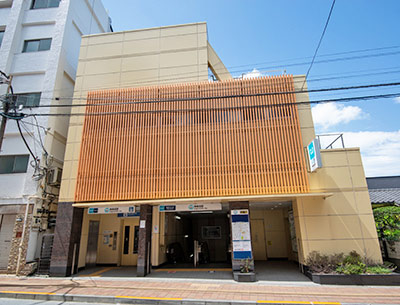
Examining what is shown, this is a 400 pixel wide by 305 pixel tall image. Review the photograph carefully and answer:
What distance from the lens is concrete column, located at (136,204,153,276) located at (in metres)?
11.1

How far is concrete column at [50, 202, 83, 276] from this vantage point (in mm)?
11570

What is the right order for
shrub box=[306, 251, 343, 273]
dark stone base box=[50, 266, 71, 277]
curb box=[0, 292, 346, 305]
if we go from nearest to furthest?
curb box=[0, 292, 346, 305] → shrub box=[306, 251, 343, 273] → dark stone base box=[50, 266, 71, 277]

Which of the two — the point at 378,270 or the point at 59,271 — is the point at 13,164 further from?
the point at 378,270

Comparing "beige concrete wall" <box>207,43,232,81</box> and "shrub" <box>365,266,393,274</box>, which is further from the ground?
"beige concrete wall" <box>207,43,232,81</box>

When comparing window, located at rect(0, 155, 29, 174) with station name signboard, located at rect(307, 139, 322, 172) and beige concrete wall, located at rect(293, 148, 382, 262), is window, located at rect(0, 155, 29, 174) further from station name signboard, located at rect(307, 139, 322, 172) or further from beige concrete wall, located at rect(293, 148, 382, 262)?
station name signboard, located at rect(307, 139, 322, 172)

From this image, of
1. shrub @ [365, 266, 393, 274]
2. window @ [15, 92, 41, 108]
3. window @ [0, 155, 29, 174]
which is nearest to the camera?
shrub @ [365, 266, 393, 274]

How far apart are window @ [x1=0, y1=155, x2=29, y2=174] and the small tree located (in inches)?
735

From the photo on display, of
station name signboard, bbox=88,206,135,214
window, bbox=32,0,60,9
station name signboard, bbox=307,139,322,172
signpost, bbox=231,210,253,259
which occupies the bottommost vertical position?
signpost, bbox=231,210,253,259

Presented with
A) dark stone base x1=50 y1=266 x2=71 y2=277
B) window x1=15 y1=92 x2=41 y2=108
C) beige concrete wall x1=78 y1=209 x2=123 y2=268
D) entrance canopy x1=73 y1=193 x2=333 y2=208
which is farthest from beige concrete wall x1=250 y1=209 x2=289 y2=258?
window x1=15 y1=92 x2=41 y2=108

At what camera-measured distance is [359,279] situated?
9086mm

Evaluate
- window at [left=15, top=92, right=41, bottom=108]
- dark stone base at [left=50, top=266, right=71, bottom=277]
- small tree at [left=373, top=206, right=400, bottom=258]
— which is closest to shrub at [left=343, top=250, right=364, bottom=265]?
small tree at [left=373, top=206, right=400, bottom=258]

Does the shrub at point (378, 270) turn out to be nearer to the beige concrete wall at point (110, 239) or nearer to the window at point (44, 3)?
the beige concrete wall at point (110, 239)

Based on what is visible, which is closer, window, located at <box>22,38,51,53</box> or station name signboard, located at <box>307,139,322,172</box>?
station name signboard, located at <box>307,139,322,172</box>

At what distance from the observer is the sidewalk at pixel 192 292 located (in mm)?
7527
